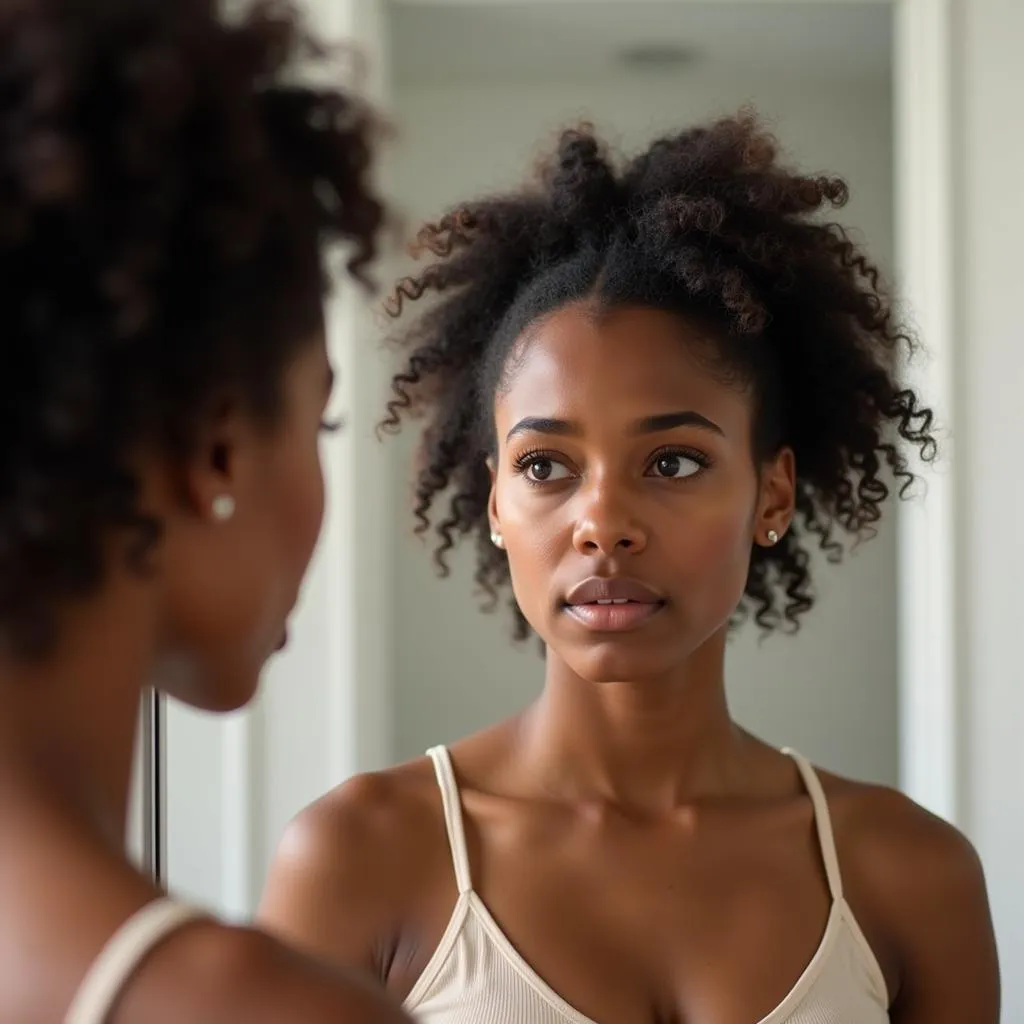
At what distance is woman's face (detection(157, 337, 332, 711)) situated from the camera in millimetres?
611

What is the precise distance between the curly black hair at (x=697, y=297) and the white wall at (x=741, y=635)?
1.26m

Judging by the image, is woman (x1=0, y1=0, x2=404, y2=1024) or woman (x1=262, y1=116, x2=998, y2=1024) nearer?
woman (x1=0, y1=0, x2=404, y2=1024)

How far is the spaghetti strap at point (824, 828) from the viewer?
4.12ft

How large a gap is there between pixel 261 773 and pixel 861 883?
1.06 metres

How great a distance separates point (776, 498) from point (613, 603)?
24 cm

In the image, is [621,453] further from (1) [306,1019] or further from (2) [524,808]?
(1) [306,1019]

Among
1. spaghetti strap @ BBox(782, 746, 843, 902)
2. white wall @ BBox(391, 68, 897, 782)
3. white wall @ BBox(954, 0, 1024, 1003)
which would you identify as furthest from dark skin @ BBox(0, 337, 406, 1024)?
white wall @ BBox(391, 68, 897, 782)

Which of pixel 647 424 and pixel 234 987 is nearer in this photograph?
pixel 234 987

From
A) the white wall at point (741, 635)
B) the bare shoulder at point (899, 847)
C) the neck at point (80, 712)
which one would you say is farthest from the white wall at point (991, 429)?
the neck at point (80, 712)

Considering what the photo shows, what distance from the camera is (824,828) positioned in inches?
50.9

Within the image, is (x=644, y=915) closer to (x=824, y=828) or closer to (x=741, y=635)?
(x=824, y=828)

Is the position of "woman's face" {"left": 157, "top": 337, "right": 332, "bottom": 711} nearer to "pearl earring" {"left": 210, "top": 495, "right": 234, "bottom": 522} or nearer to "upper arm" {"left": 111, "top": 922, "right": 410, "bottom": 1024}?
"pearl earring" {"left": 210, "top": 495, "right": 234, "bottom": 522}

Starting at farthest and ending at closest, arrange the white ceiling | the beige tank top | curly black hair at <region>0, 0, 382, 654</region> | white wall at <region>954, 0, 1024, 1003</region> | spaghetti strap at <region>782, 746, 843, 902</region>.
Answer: the white ceiling
white wall at <region>954, 0, 1024, 1003</region>
spaghetti strap at <region>782, 746, 843, 902</region>
the beige tank top
curly black hair at <region>0, 0, 382, 654</region>

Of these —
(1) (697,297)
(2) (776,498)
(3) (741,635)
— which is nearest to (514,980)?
(2) (776,498)
